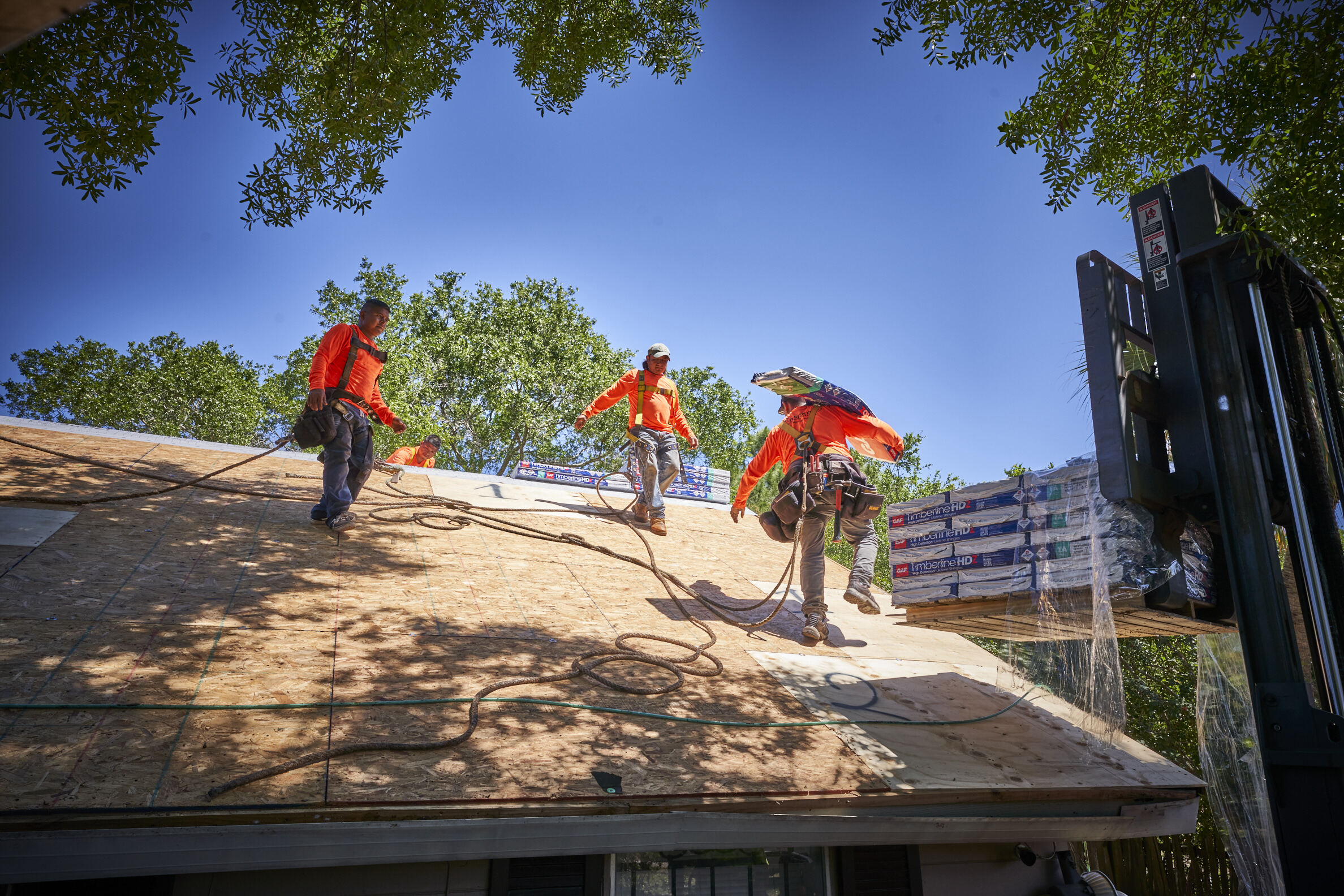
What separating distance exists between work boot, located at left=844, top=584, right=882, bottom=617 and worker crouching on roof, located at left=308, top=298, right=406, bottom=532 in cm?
465

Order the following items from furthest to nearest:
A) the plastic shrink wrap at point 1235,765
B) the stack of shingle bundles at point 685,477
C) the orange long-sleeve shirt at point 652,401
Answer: the stack of shingle bundles at point 685,477 → the orange long-sleeve shirt at point 652,401 → the plastic shrink wrap at point 1235,765

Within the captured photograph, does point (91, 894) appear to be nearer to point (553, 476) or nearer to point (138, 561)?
point (138, 561)

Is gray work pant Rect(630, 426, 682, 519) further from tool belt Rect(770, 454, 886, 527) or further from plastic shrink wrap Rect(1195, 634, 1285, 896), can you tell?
plastic shrink wrap Rect(1195, 634, 1285, 896)

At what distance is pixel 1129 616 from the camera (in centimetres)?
408

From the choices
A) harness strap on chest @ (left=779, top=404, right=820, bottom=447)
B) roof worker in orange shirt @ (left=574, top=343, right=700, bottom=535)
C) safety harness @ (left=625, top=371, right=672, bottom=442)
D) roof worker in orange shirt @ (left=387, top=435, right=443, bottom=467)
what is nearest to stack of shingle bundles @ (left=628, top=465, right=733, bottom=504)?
roof worker in orange shirt @ (left=387, top=435, right=443, bottom=467)

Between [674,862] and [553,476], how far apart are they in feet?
50.8

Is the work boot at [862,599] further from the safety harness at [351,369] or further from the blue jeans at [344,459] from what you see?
the safety harness at [351,369]

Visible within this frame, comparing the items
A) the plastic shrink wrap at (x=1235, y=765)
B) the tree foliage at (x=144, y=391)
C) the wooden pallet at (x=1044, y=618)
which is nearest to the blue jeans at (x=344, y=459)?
the wooden pallet at (x=1044, y=618)

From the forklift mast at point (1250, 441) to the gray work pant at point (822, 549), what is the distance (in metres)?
3.15

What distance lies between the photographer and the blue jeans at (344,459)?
659 cm

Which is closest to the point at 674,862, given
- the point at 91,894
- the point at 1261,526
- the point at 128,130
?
the point at 91,894

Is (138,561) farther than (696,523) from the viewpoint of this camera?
No

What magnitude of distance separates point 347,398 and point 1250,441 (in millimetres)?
6474

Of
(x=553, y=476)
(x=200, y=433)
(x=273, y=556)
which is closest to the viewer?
(x=273, y=556)
